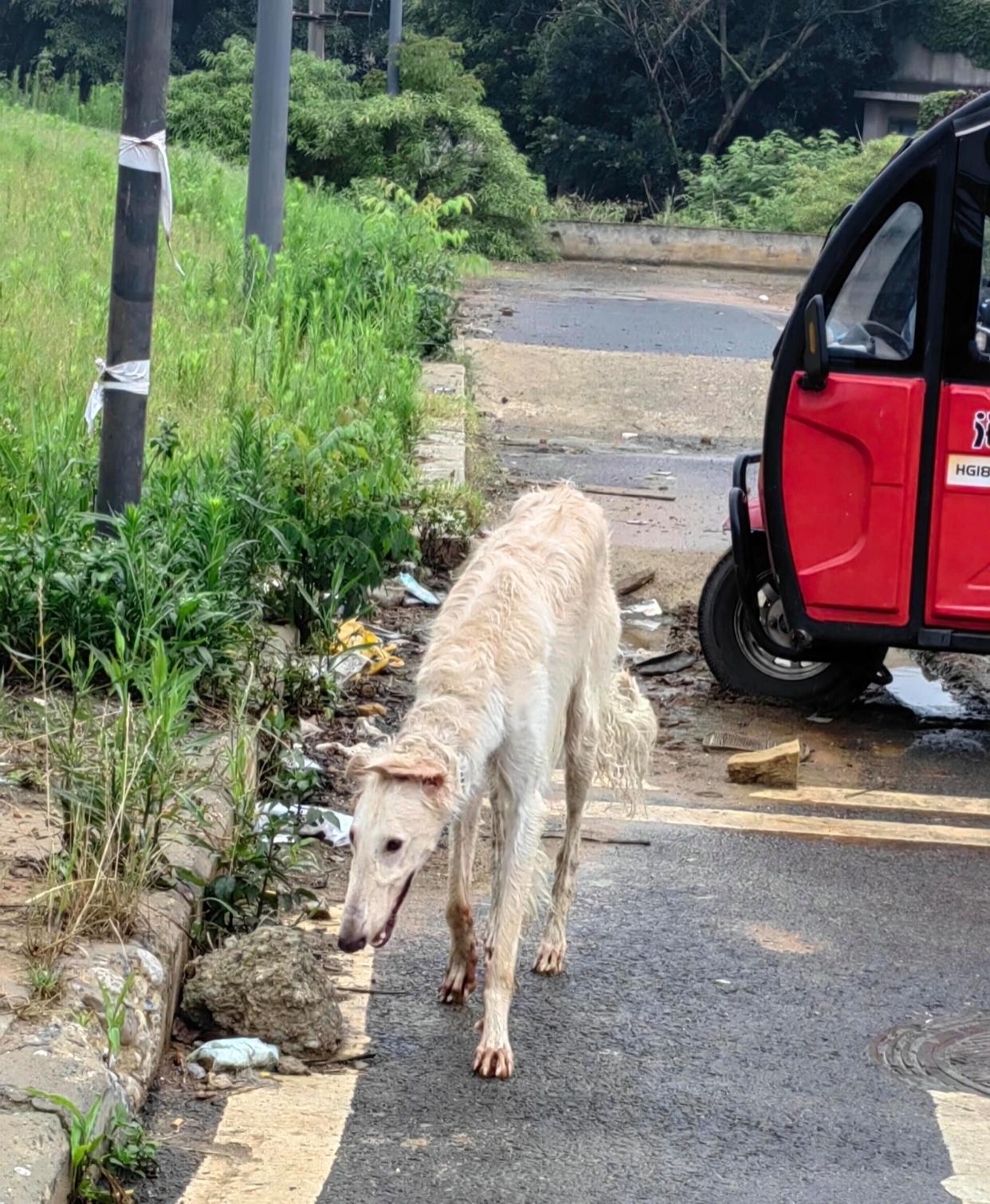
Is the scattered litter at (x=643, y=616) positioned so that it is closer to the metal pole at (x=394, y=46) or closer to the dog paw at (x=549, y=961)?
the dog paw at (x=549, y=961)

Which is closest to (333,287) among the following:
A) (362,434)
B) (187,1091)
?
(362,434)

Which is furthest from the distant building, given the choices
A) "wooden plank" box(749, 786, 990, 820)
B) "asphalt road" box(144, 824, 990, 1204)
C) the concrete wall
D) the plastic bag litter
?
the plastic bag litter

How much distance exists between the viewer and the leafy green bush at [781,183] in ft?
109

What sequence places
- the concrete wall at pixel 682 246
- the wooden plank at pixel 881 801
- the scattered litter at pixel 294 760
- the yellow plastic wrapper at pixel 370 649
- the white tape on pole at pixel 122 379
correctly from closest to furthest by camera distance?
the scattered litter at pixel 294 760 → the white tape on pole at pixel 122 379 → the wooden plank at pixel 881 801 → the yellow plastic wrapper at pixel 370 649 → the concrete wall at pixel 682 246

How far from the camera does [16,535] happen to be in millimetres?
6211

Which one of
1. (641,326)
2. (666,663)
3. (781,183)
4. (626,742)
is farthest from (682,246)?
(626,742)

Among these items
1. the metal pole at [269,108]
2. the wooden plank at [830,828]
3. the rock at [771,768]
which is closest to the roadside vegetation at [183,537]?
the metal pole at [269,108]

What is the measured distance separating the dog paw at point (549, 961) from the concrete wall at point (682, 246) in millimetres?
27899

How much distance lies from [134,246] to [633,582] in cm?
399

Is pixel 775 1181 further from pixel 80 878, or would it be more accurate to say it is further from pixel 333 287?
pixel 333 287

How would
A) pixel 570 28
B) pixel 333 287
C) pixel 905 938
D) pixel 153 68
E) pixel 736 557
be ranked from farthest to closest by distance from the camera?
pixel 570 28, pixel 333 287, pixel 736 557, pixel 153 68, pixel 905 938

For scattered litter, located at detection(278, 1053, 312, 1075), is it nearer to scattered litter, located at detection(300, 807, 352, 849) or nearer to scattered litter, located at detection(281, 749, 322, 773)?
scattered litter, located at detection(300, 807, 352, 849)

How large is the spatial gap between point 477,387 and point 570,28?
89.3 feet

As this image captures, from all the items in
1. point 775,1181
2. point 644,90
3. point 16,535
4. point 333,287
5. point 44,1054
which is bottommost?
point 775,1181
